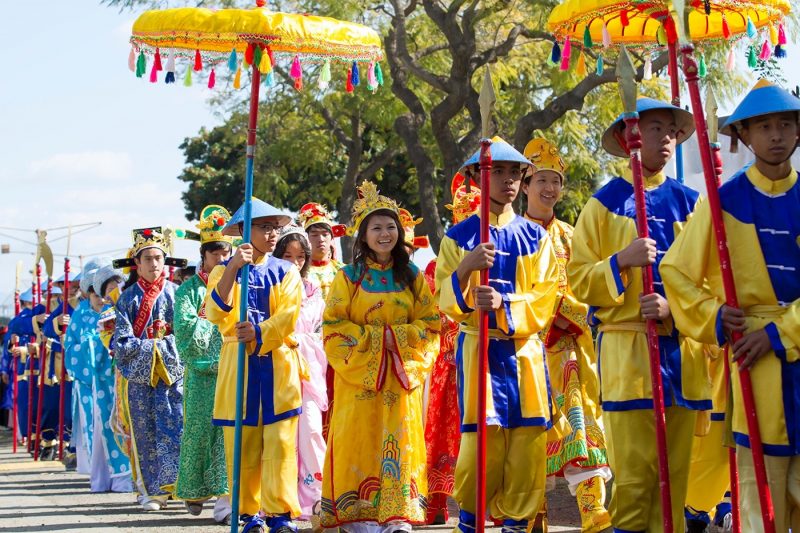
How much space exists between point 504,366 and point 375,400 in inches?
63.1

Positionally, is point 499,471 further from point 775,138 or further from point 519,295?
point 775,138

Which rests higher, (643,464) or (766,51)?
(766,51)

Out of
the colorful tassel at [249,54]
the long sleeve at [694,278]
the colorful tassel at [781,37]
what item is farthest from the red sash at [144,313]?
the long sleeve at [694,278]

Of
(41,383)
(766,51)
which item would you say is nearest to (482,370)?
(766,51)

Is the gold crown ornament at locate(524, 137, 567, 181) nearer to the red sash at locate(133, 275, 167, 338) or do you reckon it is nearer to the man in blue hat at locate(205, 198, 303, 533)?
the man in blue hat at locate(205, 198, 303, 533)

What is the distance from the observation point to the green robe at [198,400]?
9.38 meters

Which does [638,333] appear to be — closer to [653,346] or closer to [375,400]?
[653,346]

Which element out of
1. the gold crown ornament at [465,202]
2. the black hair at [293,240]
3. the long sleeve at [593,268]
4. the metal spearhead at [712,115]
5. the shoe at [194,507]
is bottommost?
the shoe at [194,507]

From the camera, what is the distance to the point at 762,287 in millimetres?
4949

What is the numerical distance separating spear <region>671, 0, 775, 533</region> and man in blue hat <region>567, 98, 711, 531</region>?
622 millimetres

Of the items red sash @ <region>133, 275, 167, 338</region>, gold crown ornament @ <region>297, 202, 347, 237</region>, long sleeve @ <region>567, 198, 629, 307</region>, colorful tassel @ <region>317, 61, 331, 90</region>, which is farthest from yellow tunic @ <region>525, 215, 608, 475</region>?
red sash @ <region>133, 275, 167, 338</region>

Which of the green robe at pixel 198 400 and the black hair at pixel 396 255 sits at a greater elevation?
the black hair at pixel 396 255

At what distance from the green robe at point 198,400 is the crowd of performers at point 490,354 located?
2 centimetres

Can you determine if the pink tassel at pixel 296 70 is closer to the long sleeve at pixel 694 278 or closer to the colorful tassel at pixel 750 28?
the colorful tassel at pixel 750 28
